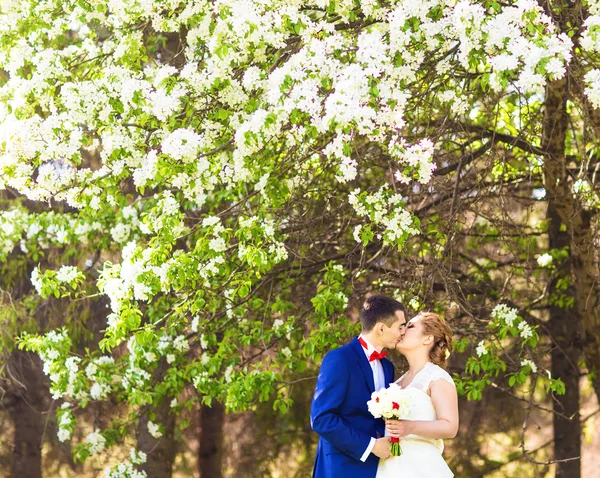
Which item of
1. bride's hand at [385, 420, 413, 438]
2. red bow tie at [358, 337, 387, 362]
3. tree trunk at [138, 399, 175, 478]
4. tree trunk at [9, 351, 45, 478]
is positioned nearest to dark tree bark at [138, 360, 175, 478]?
tree trunk at [138, 399, 175, 478]

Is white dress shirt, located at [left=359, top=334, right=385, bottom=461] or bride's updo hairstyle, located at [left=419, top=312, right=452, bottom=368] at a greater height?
bride's updo hairstyle, located at [left=419, top=312, right=452, bottom=368]

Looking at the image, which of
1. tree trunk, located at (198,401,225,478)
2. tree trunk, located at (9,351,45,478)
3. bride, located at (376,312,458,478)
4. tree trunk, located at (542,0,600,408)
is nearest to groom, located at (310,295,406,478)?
bride, located at (376,312,458,478)

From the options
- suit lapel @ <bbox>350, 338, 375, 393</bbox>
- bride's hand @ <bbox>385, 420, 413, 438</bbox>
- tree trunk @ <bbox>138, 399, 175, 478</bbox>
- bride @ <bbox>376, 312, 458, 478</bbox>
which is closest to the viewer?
bride's hand @ <bbox>385, 420, 413, 438</bbox>

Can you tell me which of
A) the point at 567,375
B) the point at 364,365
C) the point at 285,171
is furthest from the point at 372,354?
the point at 567,375

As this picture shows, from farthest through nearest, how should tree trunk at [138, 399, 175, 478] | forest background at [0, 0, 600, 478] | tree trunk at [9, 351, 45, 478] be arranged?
1. tree trunk at [9, 351, 45, 478]
2. tree trunk at [138, 399, 175, 478]
3. forest background at [0, 0, 600, 478]

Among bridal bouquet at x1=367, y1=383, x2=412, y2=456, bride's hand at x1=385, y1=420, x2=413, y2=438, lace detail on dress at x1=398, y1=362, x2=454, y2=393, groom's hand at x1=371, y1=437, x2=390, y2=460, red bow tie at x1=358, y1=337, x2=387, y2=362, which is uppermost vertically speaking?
red bow tie at x1=358, y1=337, x2=387, y2=362

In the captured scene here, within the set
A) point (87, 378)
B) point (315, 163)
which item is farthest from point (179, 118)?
point (87, 378)

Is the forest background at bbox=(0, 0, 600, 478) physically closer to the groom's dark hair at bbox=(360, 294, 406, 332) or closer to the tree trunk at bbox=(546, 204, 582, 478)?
the tree trunk at bbox=(546, 204, 582, 478)

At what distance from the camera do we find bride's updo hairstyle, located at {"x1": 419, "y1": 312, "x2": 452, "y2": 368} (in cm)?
459

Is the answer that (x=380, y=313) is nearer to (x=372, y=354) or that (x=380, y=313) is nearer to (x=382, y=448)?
(x=372, y=354)

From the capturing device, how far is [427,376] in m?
4.47

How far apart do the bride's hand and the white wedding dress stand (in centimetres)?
9

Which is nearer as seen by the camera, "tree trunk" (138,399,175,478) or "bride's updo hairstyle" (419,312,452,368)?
"bride's updo hairstyle" (419,312,452,368)

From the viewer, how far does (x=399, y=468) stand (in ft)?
14.1
